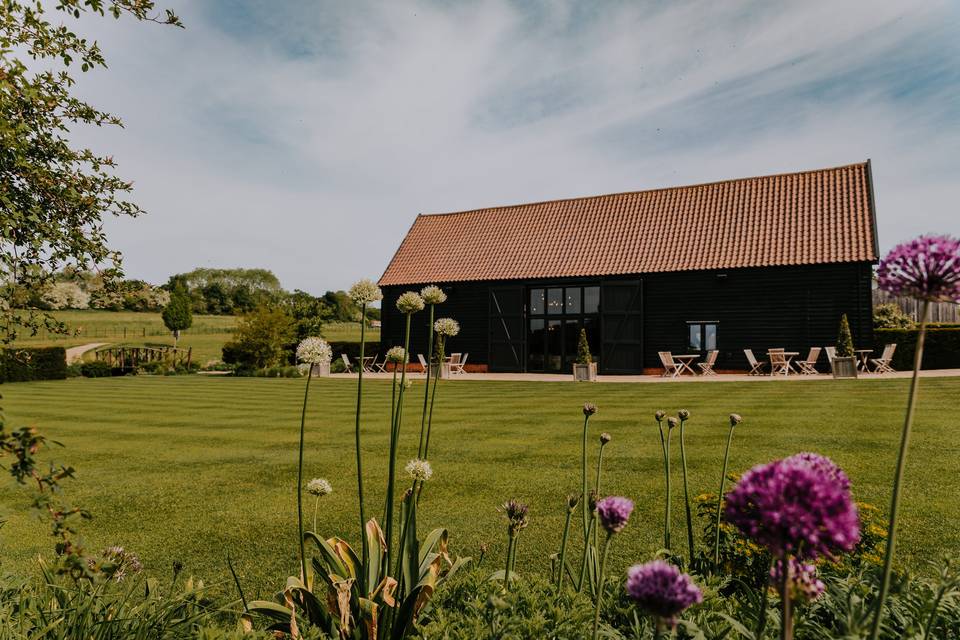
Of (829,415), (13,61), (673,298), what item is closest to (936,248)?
(13,61)

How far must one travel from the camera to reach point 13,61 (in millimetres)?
2250

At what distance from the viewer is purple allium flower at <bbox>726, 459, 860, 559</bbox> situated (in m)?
0.98

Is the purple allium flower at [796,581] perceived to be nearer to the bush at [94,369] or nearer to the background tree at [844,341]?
the background tree at [844,341]

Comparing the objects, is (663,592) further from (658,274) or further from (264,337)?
(264,337)

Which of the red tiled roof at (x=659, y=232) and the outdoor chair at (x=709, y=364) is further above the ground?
the red tiled roof at (x=659, y=232)

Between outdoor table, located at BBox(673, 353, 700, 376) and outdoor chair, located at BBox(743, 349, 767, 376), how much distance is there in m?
1.79

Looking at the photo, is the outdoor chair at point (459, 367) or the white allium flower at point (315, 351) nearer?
the white allium flower at point (315, 351)

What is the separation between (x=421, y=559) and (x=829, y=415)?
9.41 m

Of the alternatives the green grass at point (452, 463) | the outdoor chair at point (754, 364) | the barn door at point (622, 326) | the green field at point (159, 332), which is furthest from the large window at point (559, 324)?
the green field at point (159, 332)

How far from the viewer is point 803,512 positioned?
100 centimetres

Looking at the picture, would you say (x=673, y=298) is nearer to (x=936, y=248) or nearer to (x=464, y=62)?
(x=464, y=62)

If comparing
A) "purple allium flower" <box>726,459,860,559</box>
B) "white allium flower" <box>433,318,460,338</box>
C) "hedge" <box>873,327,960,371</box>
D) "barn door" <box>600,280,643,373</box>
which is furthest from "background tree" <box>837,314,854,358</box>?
"purple allium flower" <box>726,459,860,559</box>

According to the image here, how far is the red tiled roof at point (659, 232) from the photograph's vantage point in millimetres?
21312

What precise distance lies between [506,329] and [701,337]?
8068mm
